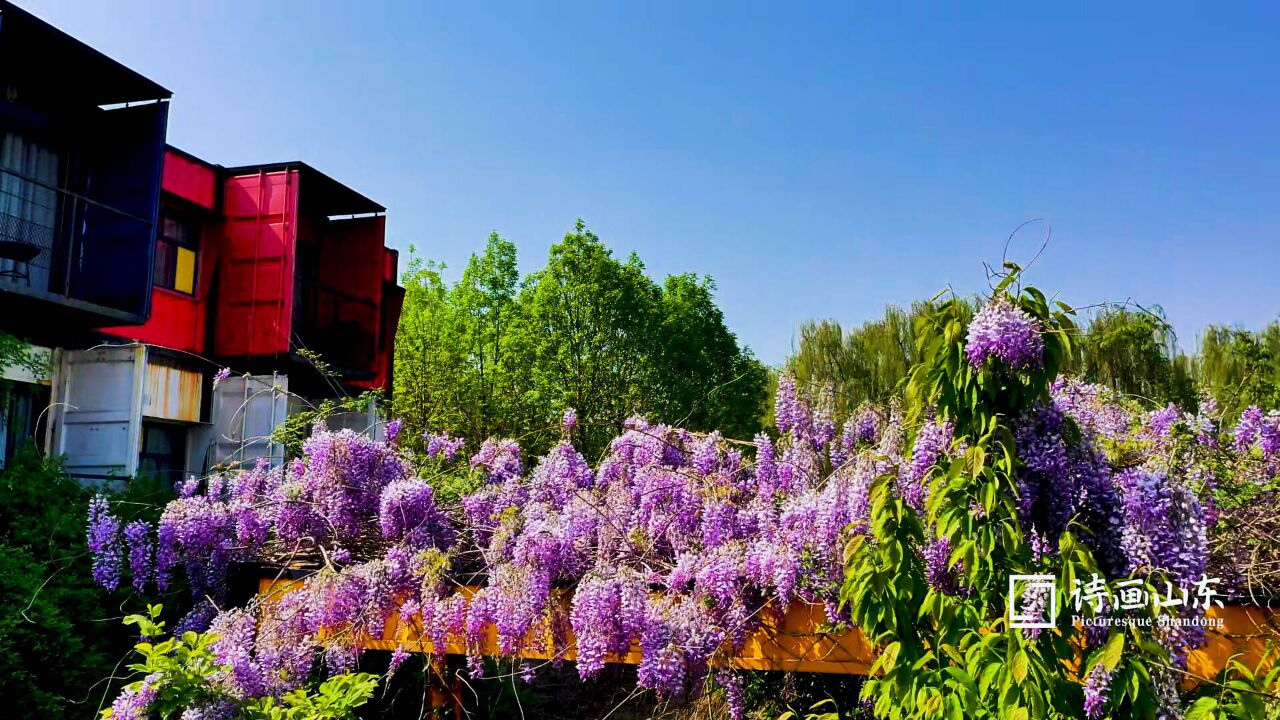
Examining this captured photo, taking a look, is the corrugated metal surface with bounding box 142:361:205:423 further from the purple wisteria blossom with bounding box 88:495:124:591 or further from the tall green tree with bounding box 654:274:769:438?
the tall green tree with bounding box 654:274:769:438

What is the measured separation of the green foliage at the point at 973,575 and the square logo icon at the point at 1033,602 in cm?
Result: 4

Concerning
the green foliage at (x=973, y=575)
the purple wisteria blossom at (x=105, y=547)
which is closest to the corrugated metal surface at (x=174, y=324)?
the purple wisteria blossom at (x=105, y=547)

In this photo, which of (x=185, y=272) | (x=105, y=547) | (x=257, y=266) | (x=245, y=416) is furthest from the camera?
(x=257, y=266)

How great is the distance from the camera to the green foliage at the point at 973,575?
2885 millimetres

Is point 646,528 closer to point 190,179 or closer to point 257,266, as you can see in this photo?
point 257,266

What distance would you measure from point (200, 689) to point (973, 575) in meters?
2.97

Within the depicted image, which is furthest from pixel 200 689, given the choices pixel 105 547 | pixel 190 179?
pixel 190 179

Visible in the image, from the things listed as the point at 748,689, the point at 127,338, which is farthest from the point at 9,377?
the point at 748,689

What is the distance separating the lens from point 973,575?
3.06 metres

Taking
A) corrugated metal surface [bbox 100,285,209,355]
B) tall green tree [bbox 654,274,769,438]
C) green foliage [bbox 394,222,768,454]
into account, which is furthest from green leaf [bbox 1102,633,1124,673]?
tall green tree [bbox 654,274,769,438]

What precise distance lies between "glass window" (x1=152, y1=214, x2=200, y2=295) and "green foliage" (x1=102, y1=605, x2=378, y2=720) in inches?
275

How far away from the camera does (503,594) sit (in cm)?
450

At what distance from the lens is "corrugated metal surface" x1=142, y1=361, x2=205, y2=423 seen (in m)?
8.73

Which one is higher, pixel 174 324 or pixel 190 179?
pixel 190 179
